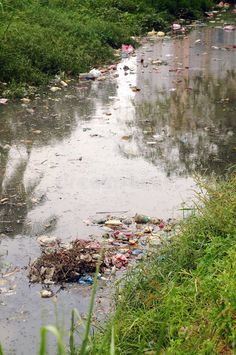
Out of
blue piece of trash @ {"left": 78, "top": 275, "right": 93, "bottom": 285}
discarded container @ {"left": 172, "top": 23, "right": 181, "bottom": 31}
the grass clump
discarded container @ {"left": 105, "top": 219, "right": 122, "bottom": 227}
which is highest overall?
the grass clump

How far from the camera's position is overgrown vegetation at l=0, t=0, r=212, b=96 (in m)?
6.20

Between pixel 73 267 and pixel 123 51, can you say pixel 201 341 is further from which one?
pixel 123 51

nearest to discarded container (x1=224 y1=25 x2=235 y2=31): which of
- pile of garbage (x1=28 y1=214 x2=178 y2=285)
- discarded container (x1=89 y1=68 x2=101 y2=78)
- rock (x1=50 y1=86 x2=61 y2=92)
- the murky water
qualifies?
the murky water

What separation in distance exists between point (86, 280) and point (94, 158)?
1673mm

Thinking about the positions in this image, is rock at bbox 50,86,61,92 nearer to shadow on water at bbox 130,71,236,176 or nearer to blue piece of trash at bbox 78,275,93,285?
shadow on water at bbox 130,71,236,176

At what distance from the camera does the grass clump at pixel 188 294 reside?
6.85ft

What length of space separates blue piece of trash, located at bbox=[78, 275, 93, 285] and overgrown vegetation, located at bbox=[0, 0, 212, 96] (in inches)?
124

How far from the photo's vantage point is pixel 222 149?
15.1ft

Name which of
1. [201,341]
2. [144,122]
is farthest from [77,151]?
[201,341]

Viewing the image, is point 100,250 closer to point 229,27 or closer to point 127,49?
point 127,49

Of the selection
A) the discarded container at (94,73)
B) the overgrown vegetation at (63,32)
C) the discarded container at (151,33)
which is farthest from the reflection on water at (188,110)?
the discarded container at (151,33)

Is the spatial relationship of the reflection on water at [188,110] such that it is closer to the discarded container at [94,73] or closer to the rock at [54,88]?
the discarded container at [94,73]

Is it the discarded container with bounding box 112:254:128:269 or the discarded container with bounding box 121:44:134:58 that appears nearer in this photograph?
the discarded container with bounding box 112:254:128:269

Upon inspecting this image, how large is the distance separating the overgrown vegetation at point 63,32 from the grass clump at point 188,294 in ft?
11.0
